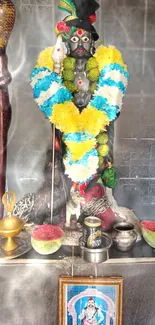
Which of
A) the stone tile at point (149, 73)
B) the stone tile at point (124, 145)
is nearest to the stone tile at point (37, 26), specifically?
the stone tile at point (149, 73)

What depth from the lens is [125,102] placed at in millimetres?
2135

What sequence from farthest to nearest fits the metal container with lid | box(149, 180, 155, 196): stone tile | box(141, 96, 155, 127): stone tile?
box(149, 180, 155, 196): stone tile < box(141, 96, 155, 127): stone tile < the metal container with lid

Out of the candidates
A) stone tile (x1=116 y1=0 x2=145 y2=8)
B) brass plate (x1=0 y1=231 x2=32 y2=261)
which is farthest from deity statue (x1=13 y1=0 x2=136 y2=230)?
brass plate (x1=0 y1=231 x2=32 y2=261)

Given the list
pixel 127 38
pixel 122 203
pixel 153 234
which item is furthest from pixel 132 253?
pixel 127 38

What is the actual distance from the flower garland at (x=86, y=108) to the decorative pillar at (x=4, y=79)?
0.15 m

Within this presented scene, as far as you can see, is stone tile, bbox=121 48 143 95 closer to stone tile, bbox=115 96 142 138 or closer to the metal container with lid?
stone tile, bbox=115 96 142 138

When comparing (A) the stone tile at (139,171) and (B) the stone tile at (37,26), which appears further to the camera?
(A) the stone tile at (139,171)

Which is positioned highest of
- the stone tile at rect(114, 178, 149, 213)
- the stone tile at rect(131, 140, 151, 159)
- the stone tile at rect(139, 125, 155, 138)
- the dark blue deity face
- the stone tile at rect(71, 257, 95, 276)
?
the dark blue deity face

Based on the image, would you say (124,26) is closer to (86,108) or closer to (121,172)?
(86,108)

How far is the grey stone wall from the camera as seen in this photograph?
1976 mm

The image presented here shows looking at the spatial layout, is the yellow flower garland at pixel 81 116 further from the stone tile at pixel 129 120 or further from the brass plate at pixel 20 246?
the brass plate at pixel 20 246

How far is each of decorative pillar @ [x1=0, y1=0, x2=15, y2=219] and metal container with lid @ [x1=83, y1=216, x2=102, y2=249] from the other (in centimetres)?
51

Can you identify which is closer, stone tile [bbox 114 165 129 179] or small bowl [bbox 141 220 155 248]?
small bowl [bbox 141 220 155 248]

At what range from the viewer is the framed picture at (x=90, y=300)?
1.76 m
